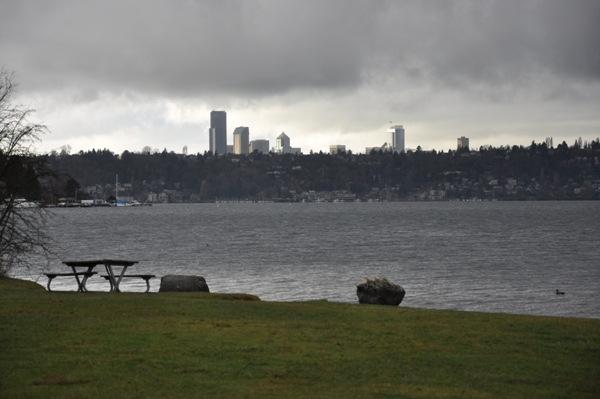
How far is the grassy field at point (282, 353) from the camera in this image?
11727 mm

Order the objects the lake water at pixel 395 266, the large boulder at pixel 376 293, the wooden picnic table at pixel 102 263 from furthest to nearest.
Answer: the lake water at pixel 395 266
the large boulder at pixel 376 293
the wooden picnic table at pixel 102 263

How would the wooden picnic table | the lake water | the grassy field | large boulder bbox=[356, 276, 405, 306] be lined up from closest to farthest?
1. the grassy field
2. the wooden picnic table
3. large boulder bbox=[356, 276, 405, 306]
4. the lake water

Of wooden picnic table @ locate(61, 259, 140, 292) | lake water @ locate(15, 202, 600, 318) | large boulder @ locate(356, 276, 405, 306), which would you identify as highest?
wooden picnic table @ locate(61, 259, 140, 292)

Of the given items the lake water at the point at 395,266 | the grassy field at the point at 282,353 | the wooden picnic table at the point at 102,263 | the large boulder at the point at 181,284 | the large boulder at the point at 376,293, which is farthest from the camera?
the lake water at the point at 395,266

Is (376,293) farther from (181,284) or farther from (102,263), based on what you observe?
(102,263)

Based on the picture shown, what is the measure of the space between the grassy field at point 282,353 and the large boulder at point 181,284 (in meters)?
5.26

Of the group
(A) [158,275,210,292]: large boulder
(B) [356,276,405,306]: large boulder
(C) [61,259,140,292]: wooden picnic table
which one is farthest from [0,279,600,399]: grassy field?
(B) [356,276,405,306]: large boulder

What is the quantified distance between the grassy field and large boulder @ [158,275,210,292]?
526cm

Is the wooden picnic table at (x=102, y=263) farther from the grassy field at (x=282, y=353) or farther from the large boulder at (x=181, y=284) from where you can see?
the grassy field at (x=282, y=353)

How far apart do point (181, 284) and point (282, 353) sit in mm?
12114

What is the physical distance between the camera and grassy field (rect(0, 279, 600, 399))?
1173 cm

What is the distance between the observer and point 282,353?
46.1ft

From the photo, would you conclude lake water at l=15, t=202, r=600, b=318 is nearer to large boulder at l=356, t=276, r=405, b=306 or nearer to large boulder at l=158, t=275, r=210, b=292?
large boulder at l=356, t=276, r=405, b=306

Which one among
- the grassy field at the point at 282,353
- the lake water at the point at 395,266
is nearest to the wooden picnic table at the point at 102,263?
the grassy field at the point at 282,353
